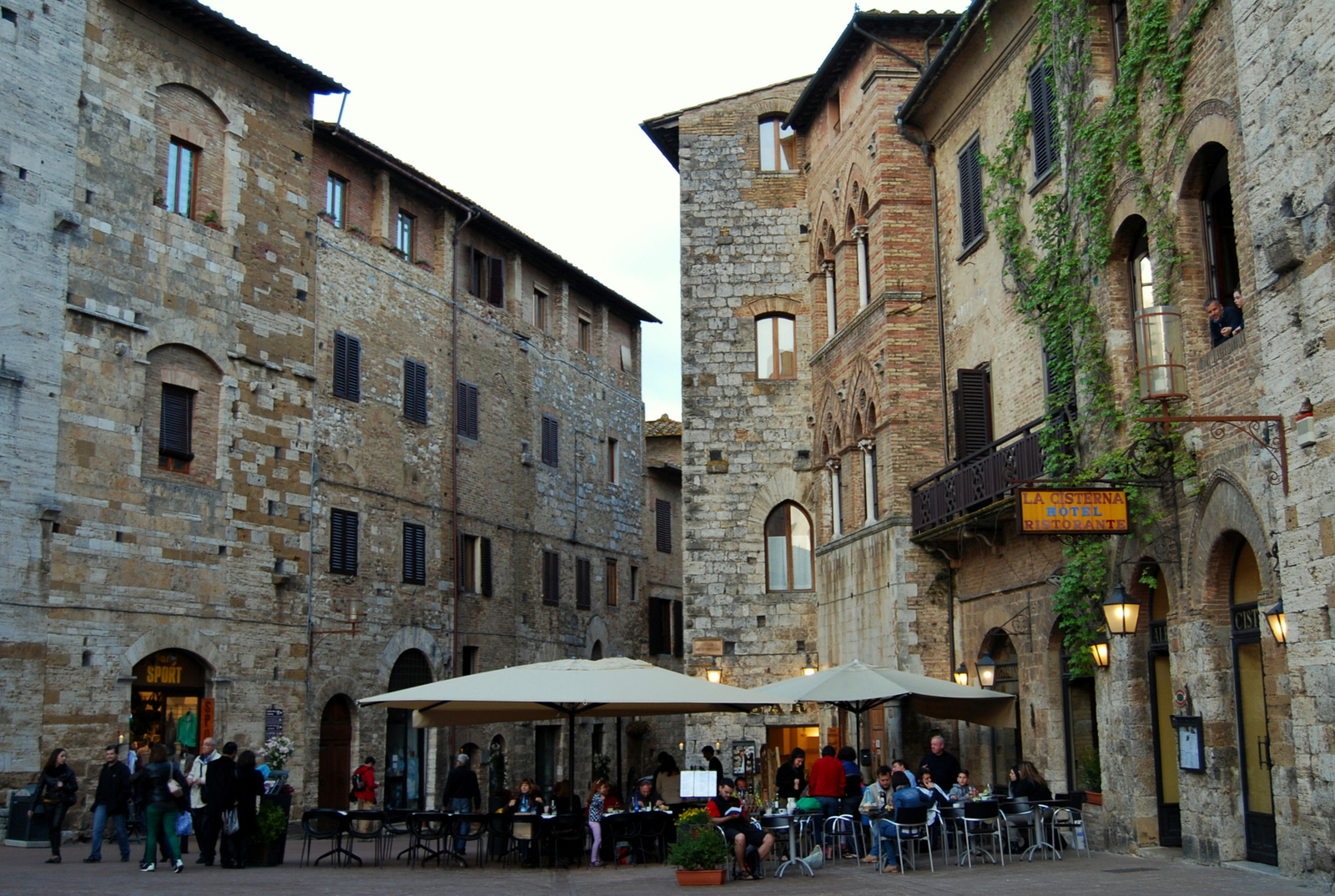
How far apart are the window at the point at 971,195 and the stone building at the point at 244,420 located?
12.3m

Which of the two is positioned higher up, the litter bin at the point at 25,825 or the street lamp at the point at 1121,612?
the street lamp at the point at 1121,612

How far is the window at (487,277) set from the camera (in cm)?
3256

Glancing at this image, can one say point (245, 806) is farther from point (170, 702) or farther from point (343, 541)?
point (343, 541)

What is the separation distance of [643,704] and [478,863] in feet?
9.08

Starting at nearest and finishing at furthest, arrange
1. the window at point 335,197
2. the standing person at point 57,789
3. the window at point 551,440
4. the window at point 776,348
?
the standing person at point 57,789 → the window at point 776,348 → the window at point 335,197 → the window at point 551,440

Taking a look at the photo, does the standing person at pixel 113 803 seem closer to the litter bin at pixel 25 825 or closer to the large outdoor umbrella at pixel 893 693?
the litter bin at pixel 25 825

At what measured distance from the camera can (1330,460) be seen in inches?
427

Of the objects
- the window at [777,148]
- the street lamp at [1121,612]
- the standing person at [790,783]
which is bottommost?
the standing person at [790,783]

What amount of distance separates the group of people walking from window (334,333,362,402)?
10.9m

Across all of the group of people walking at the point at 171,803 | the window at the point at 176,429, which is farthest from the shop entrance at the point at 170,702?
the group of people walking at the point at 171,803

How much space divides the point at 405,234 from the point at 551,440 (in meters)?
7.47

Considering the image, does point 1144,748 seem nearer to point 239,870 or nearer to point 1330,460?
point 1330,460

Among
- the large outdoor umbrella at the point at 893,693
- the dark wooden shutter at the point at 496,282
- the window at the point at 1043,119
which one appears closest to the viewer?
the large outdoor umbrella at the point at 893,693

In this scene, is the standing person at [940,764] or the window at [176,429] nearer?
the standing person at [940,764]
